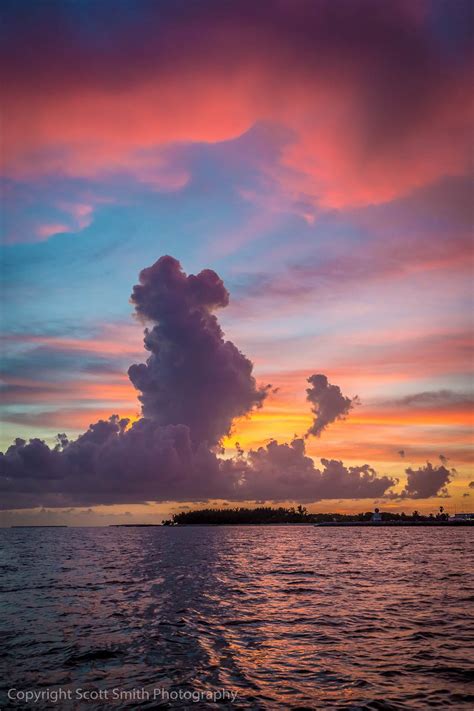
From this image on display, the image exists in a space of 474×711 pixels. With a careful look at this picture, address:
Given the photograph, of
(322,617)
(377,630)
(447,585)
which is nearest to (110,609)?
(322,617)

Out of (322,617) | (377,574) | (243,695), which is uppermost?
(243,695)

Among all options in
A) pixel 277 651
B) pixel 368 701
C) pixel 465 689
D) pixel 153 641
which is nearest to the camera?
pixel 368 701

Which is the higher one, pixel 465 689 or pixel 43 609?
pixel 465 689

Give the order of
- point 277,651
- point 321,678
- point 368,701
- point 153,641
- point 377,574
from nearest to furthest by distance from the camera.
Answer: point 368,701 → point 321,678 → point 277,651 → point 153,641 → point 377,574

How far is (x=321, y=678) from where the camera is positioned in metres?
19.4

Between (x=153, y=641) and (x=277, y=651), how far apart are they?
6467 mm

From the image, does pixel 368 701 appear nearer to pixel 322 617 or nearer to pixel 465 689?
pixel 465 689

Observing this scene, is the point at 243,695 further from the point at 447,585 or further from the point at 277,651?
the point at 447,585

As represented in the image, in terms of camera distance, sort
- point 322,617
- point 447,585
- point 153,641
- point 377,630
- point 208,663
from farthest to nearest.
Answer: point 447,585
point 322,617
point 377,630
point 153,641
point 208,663

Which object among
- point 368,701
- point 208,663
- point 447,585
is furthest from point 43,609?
point 447,585

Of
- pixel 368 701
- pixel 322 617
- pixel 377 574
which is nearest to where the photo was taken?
pixel 368 701

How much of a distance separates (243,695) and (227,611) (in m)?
17.2

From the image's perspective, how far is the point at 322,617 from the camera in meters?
31.3

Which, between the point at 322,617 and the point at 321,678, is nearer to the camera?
the point at 321,678
